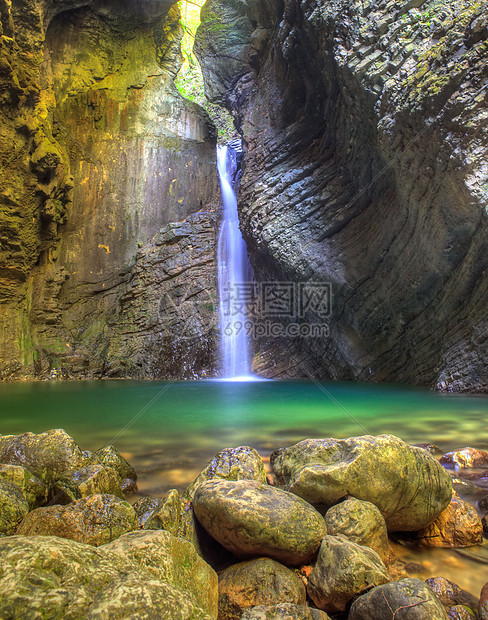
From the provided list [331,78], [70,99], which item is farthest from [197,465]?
[70,99]

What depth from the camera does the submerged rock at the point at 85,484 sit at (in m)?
2.45

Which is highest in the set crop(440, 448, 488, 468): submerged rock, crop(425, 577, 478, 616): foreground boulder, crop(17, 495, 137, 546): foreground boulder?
crop(17, 495, 137, 546): foreground boulder

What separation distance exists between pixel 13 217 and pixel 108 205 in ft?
16.9

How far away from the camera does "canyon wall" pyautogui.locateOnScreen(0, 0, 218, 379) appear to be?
12.5 meters

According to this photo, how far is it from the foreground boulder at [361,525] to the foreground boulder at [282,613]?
21.1 inches

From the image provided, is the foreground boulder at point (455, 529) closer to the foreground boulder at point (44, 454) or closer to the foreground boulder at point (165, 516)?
the foreground boulder at point (165, 516)

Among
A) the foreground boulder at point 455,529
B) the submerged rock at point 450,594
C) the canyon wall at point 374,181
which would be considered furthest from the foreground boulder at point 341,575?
the canyon wall at point 374,181

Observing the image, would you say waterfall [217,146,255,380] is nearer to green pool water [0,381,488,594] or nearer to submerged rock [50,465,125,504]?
green pool water [0,381,488,594]

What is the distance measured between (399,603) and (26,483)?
7.37 feet

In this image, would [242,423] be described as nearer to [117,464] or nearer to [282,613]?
[117,464]

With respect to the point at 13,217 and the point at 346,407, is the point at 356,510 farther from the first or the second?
the point at 13,217

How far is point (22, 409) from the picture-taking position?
6.55 metres

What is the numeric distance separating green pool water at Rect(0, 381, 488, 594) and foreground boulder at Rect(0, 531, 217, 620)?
144 centimetres

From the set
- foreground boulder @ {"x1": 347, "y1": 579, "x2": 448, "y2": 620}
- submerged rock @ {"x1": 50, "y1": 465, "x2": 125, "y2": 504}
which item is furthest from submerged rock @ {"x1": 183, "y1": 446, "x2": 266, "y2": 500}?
foreground boulder @ {"x1": 347, "y1": 579, "x2": 448, "y2": 620}
